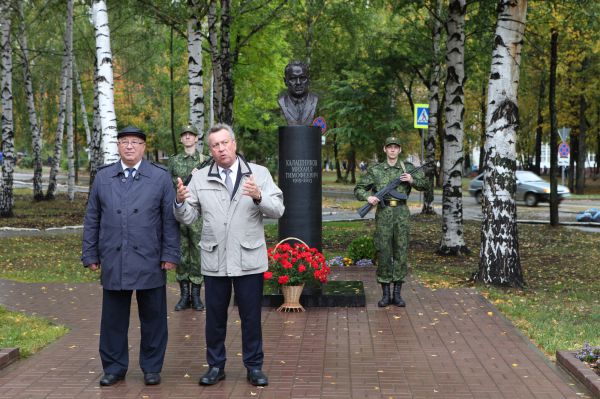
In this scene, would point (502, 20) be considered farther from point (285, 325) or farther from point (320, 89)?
point (320, 89)

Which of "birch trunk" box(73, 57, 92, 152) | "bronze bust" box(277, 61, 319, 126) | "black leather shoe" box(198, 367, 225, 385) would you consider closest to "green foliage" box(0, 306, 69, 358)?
"black leather shoe" box(198, 367, 225, 385)

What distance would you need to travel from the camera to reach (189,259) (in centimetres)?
1016

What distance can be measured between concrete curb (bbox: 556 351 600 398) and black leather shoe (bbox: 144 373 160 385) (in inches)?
135

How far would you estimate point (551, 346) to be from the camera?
Answer: 26.4 ft

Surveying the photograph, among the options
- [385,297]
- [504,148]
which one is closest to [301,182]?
[385,297]

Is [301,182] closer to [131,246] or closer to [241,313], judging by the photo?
[241,313]

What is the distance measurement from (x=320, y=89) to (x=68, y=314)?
3824cm

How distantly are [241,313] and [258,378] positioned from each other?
0.54 m

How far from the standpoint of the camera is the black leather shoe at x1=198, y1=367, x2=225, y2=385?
6.64m

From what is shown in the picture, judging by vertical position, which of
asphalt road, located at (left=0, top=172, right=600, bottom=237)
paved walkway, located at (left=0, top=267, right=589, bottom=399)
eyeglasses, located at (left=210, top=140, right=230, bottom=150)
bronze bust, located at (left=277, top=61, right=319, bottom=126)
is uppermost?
bronze bust, located at (left=277, top=61, right=319, bottom=126)

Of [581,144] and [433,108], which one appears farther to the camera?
[581,144]

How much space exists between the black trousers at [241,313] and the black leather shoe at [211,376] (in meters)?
0.04

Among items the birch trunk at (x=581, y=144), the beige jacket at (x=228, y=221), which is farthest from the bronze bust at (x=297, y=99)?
the birch trunk at (x=581, y=144)

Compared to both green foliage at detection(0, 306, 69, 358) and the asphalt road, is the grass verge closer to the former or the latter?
green foliage at detection(0, 306, 69, 358)
